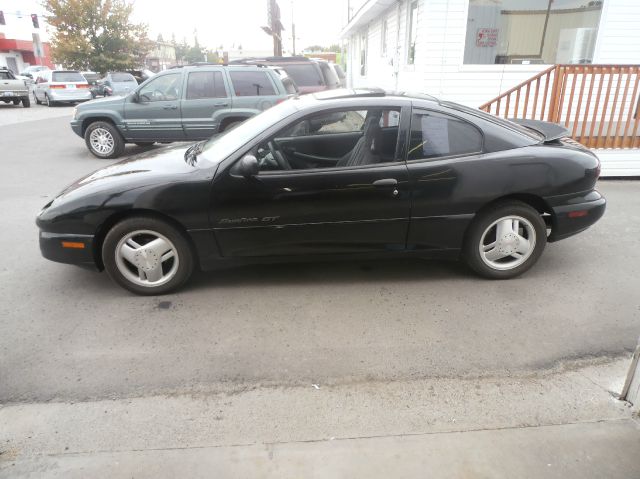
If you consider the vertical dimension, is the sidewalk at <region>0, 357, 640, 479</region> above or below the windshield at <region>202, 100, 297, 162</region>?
below

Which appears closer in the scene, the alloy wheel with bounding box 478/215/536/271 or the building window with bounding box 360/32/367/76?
the alloy wheel with bounding box 478/215/536/271

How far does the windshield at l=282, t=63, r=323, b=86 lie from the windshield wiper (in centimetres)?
826

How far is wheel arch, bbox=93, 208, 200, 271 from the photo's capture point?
11.9ft

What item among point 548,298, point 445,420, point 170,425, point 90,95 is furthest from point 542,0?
point 90,95

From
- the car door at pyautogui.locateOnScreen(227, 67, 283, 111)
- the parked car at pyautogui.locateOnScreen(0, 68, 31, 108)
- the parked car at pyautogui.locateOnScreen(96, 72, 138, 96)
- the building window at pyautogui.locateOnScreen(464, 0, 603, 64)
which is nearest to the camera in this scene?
the car door at pyautogui.locateOnScreen(227, 67, 283, 111)

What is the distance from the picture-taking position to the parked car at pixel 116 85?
20375 mm

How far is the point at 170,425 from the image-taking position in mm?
2477

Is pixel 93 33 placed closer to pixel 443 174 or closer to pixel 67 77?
pixel 67 77

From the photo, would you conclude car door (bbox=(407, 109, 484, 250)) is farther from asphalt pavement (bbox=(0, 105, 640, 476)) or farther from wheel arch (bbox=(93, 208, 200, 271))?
wheel arch (bbox=(93, 208, 200, 271))

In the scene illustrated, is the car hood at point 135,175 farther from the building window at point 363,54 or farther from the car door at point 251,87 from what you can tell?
the building window at point 363,54

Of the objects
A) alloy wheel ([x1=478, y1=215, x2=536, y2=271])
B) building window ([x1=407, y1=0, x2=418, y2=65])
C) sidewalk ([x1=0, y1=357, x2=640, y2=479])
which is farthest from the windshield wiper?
building window ([x1=407, y1=0, x2=418, y2=65])

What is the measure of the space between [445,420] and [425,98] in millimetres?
2673

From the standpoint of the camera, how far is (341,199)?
12.0ft

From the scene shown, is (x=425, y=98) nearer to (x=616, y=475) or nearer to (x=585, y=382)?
(x=585, y=382)
